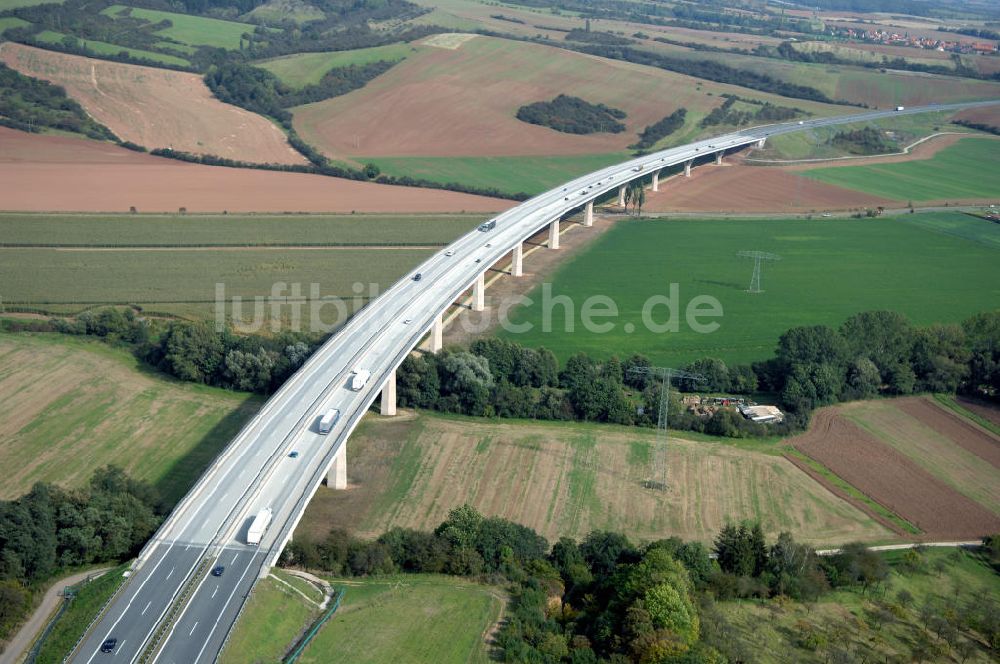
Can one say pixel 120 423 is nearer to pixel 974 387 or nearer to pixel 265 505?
pixel 265 505

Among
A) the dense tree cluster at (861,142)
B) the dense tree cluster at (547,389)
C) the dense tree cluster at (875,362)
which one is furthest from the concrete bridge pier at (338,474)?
the dense tree cluster at (861,142)

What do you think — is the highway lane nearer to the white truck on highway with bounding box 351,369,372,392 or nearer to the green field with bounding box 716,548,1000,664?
the white truck on highway with bounding box 351,369,372,392

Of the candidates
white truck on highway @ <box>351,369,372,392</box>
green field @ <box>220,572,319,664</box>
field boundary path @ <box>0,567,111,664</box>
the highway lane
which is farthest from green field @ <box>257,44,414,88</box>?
green field @ <box>220,572,319,664</box>

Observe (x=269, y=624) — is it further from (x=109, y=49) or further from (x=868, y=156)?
(x=109, y=49)

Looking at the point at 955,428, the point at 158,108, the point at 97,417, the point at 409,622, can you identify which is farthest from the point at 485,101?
the point at 409,622

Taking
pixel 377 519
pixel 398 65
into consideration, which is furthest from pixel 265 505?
pixel 398 65

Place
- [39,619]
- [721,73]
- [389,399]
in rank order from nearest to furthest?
[39,619] → [389,399] → [721,73]

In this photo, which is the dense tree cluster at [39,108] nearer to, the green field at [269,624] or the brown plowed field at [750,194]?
the brown plowed field at [750,194]
